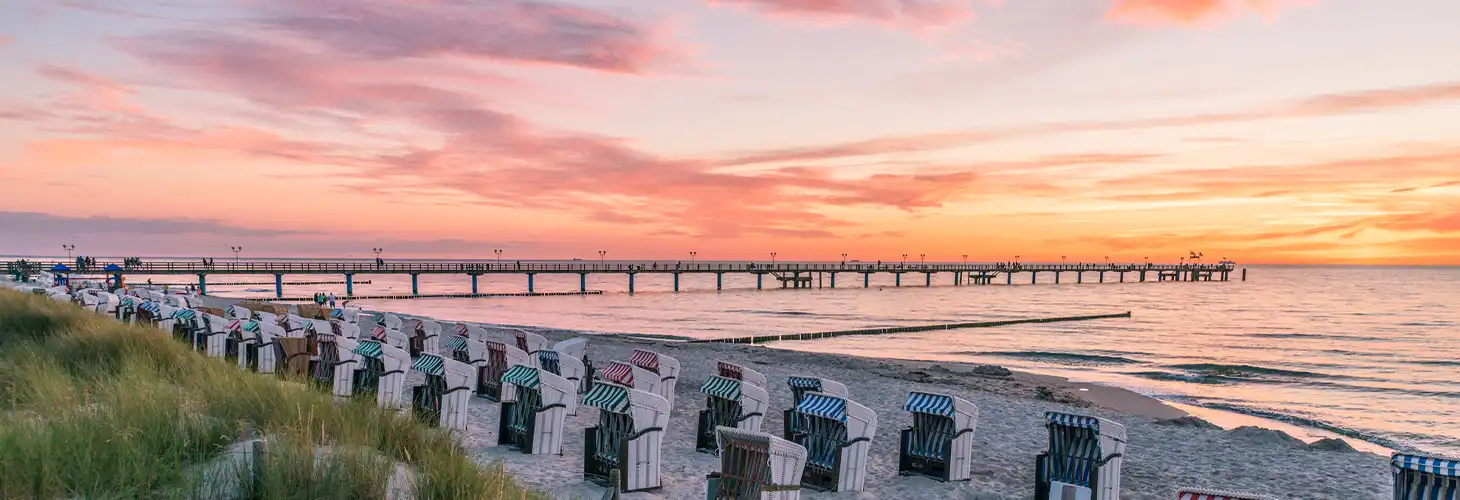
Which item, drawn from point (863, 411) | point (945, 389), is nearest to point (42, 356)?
point (863, 411)

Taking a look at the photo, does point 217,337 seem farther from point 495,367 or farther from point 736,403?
point 736,403

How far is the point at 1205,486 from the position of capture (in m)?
10.1

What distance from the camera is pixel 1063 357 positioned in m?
31.3

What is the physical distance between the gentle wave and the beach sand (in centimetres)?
1124

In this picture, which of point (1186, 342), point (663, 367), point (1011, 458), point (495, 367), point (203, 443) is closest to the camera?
point (203, 443)

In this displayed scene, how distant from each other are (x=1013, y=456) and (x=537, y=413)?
592 centimetres

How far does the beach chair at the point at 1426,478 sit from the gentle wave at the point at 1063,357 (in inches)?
962

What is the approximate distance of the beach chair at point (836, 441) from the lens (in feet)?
27.5

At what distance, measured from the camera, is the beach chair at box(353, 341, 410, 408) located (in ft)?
35.4

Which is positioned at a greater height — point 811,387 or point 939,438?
point 811,387

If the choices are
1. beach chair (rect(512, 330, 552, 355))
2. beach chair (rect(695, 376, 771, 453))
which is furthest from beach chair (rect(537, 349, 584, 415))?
beach chair (rect(512, 330, 552, 355))

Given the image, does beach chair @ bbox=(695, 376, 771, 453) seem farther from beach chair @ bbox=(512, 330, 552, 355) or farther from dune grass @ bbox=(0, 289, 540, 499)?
beach chair @ bbox=(512, 330, 552, 355)

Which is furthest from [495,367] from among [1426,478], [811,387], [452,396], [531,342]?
[1426,478]

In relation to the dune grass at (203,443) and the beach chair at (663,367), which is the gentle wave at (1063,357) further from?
the dune grass at (203,443)
